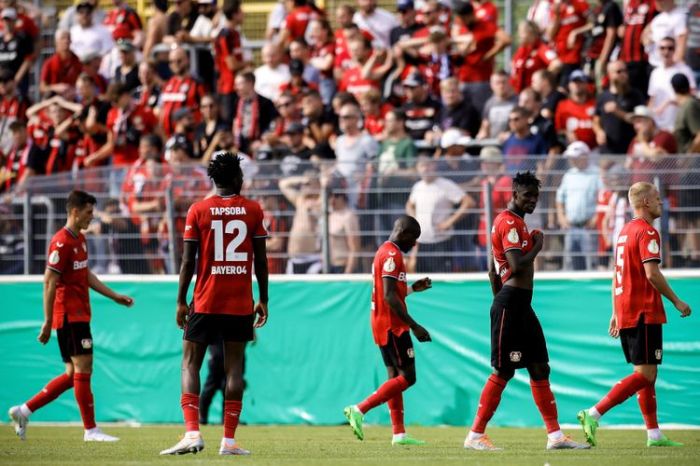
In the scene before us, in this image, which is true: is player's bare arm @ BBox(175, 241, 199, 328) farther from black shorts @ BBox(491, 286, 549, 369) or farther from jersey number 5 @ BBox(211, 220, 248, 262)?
black shorts @ BBox(491, 286, 549, 369)

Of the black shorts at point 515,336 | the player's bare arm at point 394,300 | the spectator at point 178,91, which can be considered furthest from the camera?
the spectator at point 178,91

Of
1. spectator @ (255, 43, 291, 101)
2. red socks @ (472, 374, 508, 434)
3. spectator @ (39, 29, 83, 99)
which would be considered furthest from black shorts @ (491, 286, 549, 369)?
spectator @ (39, 29, 83, 99)

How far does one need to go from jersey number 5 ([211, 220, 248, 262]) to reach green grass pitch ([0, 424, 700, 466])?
4.99 ft

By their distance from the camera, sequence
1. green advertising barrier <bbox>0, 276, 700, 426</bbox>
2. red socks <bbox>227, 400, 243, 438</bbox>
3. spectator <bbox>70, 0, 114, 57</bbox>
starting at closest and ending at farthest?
red socks <bbox>227, 400, 243, 438</bbox> → green advertising barrier <bbox>0, 276, 700, 426</bbox> → spectator <bbox>70, 0, 114, 57</bbox>

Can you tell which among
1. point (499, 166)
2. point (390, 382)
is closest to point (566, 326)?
point (499, 166)

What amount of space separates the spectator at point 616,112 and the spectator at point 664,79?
0.34 m

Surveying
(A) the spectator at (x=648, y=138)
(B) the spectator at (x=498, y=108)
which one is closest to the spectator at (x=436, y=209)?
(A) the spectator at (x=648, y=138)

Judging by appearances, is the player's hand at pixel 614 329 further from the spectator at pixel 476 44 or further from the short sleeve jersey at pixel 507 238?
the spectator at pixel 476 44

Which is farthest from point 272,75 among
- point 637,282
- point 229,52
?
point 637,282

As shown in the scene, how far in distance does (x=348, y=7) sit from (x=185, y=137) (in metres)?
3.47

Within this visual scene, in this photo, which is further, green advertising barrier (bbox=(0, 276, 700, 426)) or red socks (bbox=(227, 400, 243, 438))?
green advertising barrier (bbox=(0, 276, 700, 426))

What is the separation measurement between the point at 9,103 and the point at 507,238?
14.8m

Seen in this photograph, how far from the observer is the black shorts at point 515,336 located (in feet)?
34.1

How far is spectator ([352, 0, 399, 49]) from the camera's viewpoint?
20781mm
